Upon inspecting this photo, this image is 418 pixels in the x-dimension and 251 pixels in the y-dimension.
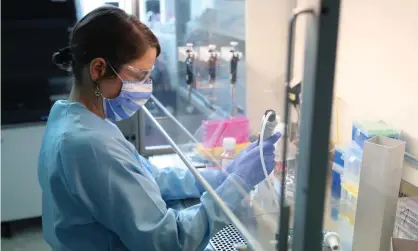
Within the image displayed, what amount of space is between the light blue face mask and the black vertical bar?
2.22 feet

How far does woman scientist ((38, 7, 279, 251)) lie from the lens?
104 centimetres

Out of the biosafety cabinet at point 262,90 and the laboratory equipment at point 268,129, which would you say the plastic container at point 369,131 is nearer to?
the biosafety cabinet at point 262,90

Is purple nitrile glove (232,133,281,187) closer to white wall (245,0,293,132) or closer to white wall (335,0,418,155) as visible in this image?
white wall (335,0,418,155)

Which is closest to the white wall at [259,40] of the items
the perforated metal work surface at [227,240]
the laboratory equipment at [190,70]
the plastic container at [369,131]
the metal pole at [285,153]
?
the laboratory equipment at [190,70]

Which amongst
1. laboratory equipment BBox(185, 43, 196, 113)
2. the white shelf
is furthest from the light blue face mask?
the white shelf

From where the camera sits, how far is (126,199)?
1.02 metres

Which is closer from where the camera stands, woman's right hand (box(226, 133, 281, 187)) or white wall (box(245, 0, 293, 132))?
woman's right hand (box(226, 133, 281, 187))

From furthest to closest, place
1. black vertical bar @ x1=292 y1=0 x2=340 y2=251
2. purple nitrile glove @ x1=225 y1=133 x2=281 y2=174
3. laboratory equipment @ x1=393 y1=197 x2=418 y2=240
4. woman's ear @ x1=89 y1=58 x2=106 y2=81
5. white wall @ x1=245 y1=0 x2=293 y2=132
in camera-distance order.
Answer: white wall @ x1=245 y1=0 x2=293 y2=132, laboratory equipment @ x1=393 y1=197 x2=418 y2=240, woman's ear @ x1=89 y1=58 x2=106 y2=81, purple nitrile glove @ x1=225 y1=133 x2=281 y2=174, black vertical bar @ x1=292 y1=0 x2=340 y2=251

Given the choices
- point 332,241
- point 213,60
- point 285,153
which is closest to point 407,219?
point 332,241

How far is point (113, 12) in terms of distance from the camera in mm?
1128

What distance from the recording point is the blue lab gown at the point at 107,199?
1031mm

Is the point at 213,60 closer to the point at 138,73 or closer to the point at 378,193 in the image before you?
the point at 138,73

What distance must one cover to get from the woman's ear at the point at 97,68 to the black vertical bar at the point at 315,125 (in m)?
0.66

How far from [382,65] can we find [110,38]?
925 mm
